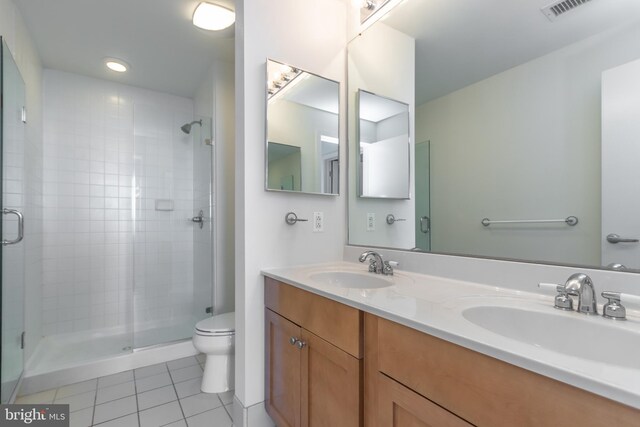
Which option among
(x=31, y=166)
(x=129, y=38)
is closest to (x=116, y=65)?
→ (x=129, y=38)

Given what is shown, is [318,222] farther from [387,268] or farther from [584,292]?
[584,292]

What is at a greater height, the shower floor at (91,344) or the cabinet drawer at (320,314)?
the cabinet drawer at (320,314)

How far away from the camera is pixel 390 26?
1.67m

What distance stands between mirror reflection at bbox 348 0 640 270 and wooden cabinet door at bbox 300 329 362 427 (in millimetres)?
667

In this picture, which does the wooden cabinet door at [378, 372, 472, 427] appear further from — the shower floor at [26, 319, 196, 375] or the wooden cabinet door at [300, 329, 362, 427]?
the shower floor at [26, 319, 196, 375]

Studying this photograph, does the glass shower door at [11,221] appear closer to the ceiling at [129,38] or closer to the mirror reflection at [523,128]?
the ceiling at [129,38]

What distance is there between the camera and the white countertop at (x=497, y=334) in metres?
0.49

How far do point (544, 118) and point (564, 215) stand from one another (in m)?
0.34

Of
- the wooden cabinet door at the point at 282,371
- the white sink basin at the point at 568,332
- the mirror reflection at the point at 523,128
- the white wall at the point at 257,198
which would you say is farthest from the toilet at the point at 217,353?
the white sink basin at the point at 568,332

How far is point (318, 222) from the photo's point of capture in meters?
1.73

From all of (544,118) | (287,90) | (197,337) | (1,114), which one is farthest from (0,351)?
(544,118)

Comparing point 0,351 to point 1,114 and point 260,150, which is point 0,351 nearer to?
point 1,114

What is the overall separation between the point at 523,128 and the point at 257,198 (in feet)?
3.84

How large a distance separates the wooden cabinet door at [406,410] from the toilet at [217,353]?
4.11 ft
